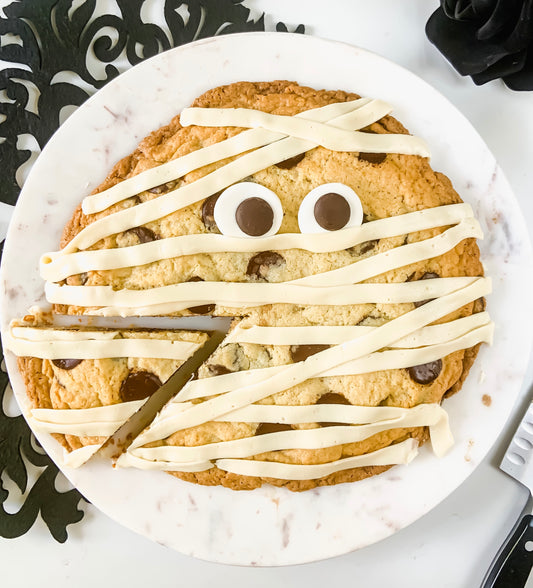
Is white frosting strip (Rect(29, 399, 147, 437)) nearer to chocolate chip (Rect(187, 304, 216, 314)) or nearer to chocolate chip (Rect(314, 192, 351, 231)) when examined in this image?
chocolate chip (Rect(187, 304, 216, 314))

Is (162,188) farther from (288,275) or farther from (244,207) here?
(288,275)

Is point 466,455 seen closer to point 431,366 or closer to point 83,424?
point 431,366

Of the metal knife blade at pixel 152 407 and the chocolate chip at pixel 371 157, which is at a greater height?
the chocolate chip at pixel 371 157

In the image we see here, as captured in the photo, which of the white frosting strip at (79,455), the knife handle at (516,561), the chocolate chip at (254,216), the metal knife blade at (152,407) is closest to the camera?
the chocolate chip at (254,216)

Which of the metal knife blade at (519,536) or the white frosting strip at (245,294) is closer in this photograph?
the white frosting strip at (245,294)

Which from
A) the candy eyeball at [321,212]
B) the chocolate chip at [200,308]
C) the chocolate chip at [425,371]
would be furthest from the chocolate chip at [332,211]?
the chocolate chip at [425,371]

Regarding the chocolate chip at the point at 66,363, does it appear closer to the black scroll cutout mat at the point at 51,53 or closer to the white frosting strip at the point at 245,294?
the white frosting strip at the point at 245,294
